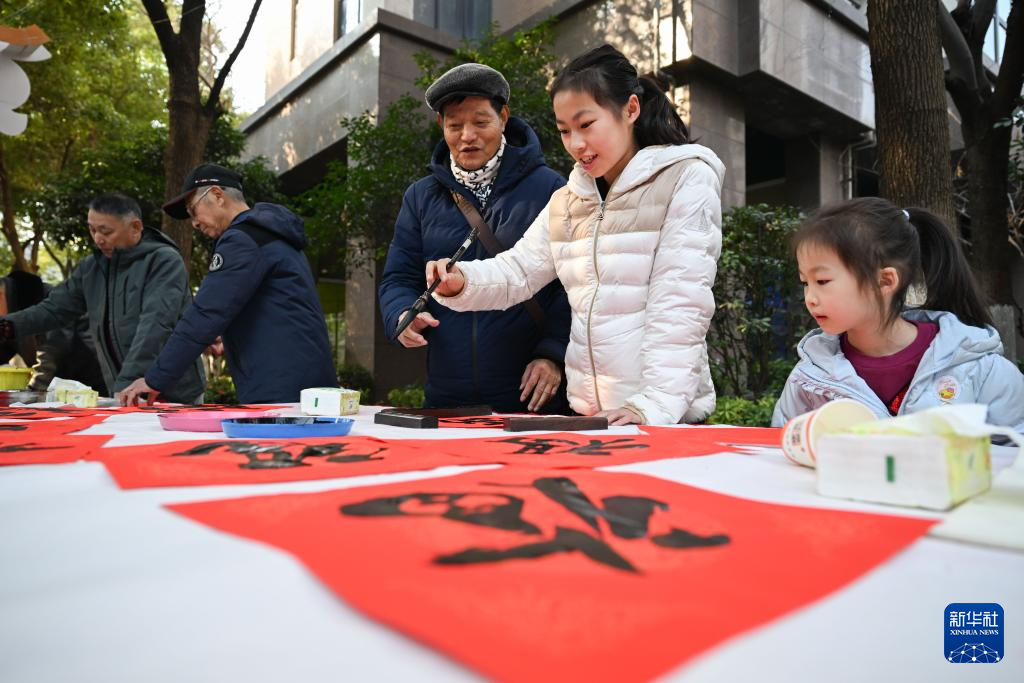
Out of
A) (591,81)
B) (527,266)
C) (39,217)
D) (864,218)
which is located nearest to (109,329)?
(527,266)

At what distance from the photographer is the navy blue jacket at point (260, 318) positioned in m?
2.40

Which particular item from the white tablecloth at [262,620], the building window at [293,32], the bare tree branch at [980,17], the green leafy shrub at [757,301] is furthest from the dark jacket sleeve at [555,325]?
the building window at [293,32]

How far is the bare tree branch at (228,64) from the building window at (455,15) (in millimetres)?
3962

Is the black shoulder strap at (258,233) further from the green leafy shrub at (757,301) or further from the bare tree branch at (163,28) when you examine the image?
the bare tree branch at (163,28)

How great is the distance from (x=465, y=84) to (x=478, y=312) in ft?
2.41

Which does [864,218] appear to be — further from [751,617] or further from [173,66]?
[173,66]

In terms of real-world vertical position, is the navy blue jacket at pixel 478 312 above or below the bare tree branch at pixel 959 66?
below

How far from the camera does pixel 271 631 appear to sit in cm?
35

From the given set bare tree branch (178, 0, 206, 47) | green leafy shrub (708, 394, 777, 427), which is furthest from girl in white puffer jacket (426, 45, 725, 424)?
bare tree branch (178, 0, 206, 47)

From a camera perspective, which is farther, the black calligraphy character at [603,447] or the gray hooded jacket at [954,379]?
the gray hooded jacket at [954,379]

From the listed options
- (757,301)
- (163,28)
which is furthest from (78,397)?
(163,28)

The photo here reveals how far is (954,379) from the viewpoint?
1.46m

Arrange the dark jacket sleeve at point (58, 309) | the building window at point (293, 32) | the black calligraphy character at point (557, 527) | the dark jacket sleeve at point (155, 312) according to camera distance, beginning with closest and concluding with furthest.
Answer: the black calligraphy character at point (557, 527), the dark jacket sleeve at point (155, 312), the dark jacket sleeve at point (58, 309), the building window at point (293, 32)

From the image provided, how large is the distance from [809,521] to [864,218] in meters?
1.27
